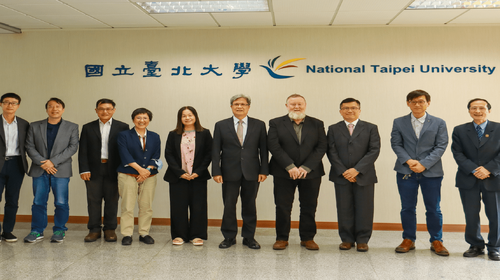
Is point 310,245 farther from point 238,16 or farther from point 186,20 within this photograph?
point 186,20

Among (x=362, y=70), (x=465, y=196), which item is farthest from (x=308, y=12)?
(x=465, y=196)

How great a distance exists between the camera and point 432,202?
13.8ft

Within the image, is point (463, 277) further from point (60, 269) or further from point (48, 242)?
point (48, 242)

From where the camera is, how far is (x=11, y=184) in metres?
4.61

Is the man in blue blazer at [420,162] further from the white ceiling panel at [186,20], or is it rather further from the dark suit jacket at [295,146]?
the white ceiling panel at [186,20]

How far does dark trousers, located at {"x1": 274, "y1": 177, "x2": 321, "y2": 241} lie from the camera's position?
438 cm

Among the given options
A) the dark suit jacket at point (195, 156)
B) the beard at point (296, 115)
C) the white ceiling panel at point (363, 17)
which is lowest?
the dark suit jacket at point (195, 156)

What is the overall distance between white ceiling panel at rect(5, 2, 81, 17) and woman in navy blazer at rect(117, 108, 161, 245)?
66.2 inches

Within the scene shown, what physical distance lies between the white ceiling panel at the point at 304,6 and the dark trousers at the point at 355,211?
2160 millimetres

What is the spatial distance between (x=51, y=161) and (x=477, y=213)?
4771mm

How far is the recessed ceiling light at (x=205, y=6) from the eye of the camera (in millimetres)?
4801

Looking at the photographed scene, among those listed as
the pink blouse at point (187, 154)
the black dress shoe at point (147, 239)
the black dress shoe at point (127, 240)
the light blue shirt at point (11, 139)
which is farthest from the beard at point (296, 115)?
the light blue shirt at point (11, 139)

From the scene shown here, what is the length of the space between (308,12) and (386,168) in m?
2.45

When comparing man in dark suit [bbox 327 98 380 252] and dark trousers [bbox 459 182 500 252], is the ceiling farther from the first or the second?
dark trousers [bbox 459 182 500 252]
